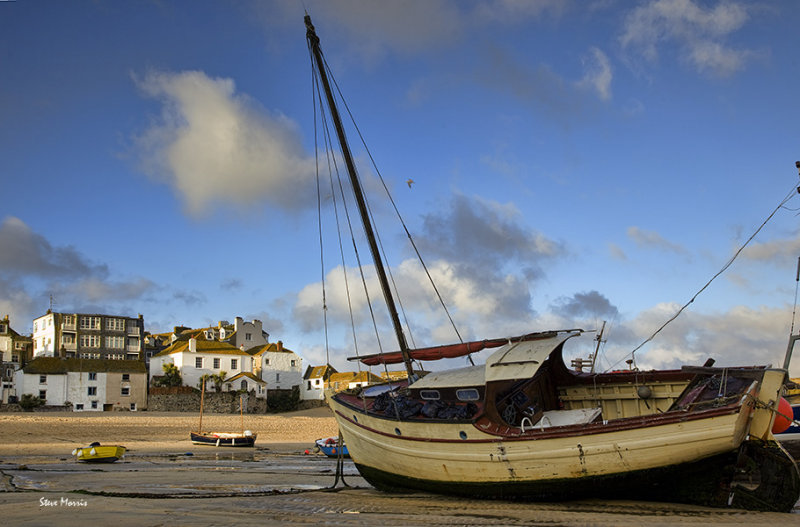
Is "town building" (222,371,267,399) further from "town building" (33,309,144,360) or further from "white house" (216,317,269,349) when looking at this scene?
"town building" (33,309,144,360)

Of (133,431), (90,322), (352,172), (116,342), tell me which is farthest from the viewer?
(116,342)

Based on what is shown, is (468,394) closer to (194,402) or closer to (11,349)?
(194,402)

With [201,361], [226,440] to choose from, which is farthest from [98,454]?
[201,361]

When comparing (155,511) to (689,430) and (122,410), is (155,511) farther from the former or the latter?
(122,410)

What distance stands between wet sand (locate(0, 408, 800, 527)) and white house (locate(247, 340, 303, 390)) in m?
46.5

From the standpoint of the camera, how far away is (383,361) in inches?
826

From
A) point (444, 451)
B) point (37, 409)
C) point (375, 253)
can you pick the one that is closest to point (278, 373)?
point (37, 409)

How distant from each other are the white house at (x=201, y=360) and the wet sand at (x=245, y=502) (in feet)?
131

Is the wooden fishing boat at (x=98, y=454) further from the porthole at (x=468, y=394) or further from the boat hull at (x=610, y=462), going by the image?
the porthole at (x=468, y=394)

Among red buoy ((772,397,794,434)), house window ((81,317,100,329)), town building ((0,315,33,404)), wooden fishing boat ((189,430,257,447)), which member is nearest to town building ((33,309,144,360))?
house window ((81,317,100,329))

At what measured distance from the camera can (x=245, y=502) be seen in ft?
47.2

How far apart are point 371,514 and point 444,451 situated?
314cm

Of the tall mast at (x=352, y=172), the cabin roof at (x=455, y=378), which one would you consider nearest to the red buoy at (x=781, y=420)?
the cabin roof at (x=455, y=378)

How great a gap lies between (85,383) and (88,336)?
17365 millimetres
